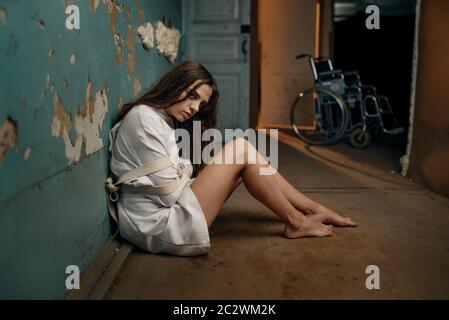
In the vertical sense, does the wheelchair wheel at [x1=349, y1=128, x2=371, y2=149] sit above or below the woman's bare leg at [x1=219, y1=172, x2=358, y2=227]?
below

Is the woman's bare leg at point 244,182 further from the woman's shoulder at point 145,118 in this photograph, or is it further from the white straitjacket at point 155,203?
the woman's shoulder at point 145,118

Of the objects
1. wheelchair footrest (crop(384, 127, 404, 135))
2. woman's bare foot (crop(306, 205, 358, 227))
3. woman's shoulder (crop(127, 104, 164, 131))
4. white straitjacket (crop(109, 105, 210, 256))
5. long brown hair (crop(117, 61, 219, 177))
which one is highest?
long brown hair (crop(117, 61, 219, 177))

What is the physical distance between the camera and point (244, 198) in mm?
3104

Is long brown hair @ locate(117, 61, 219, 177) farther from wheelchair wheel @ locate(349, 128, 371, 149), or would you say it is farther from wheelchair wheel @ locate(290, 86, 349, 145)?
wheelchair wheel @ locate(349, 128, 371, 149)

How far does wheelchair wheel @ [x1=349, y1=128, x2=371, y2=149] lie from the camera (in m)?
4.81

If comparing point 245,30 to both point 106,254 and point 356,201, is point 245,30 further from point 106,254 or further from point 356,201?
point 106,254

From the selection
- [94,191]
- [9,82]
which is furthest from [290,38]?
[9,82]

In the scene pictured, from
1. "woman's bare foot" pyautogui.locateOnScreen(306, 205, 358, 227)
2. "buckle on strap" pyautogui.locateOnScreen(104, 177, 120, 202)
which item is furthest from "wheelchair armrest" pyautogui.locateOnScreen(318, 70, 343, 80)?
"buckle on strap" pyautogui.locateOnScreen(104, 177, 120, 202)

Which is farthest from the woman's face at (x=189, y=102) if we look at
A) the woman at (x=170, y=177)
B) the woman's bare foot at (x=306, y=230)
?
the woman's bare foot at (x=306, y=230)

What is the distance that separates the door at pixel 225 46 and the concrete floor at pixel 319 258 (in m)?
2.27

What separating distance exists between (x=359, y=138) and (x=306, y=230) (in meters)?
2.78

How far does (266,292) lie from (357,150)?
10.8ft

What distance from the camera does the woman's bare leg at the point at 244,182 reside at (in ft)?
6.66

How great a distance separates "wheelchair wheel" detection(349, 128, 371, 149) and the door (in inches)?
46.8
